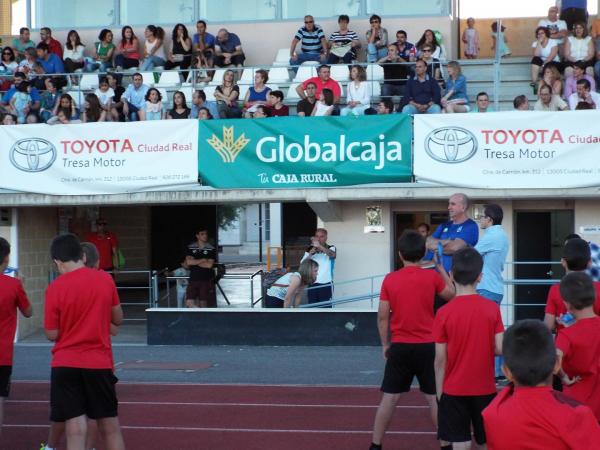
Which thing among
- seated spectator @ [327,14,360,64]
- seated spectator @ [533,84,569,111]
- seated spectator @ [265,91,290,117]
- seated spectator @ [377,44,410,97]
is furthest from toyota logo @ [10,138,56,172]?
seated spectator @ [533,84,569,111]

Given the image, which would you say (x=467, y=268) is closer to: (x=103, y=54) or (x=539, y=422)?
(x=539, y=422)

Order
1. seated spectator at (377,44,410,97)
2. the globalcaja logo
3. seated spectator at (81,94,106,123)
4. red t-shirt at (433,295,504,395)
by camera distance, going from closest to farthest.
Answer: red t-shirt at (433,295,504,395) < the globalcaja logo < seated spectator at (81,94,106,123) < seated spectator at (377,44,410,97)

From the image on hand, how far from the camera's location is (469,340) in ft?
21.2

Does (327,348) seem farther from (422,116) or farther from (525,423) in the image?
(525,423)

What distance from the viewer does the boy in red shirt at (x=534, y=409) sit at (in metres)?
3.91

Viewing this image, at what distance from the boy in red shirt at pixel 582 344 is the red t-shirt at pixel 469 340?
2.63 ft

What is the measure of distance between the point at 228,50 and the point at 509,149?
6.60 meters

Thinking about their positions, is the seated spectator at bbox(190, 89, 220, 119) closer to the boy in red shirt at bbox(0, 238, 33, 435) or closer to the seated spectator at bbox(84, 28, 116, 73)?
the seated spectator at bbox(84, 28, 116, 73)

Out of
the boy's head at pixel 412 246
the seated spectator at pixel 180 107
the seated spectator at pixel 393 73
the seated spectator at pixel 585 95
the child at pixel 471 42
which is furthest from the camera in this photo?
the child at pixel 471 42

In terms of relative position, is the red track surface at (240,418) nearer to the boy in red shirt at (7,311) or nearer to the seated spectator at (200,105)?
the boy in red shirt at (7,311)

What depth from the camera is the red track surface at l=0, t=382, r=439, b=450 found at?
9.12 metres

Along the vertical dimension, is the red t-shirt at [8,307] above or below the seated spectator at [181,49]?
below

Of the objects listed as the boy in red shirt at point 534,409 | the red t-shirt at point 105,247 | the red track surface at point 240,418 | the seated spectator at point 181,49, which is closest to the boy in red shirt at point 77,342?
the red track surface at point 240,418

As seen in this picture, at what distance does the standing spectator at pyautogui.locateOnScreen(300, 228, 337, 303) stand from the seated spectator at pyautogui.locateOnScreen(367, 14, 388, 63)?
3.94 meters
